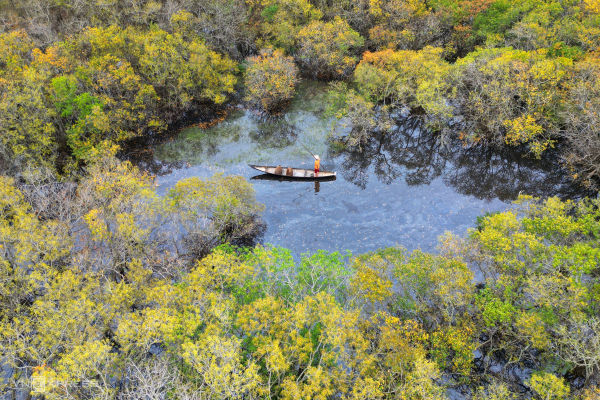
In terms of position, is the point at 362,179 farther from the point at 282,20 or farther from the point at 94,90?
the point at 94,90

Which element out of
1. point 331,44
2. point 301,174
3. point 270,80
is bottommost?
point 301,174

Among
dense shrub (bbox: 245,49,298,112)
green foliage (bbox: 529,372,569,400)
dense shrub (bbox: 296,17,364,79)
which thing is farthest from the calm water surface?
green foliage (bbox: 529,372,569,400)

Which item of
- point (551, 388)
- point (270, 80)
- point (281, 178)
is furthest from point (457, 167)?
point (551, 388)

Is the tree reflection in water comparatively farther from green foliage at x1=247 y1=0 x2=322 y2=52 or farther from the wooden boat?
green foliage at x1=247 y1=0 x2=322 y2=52

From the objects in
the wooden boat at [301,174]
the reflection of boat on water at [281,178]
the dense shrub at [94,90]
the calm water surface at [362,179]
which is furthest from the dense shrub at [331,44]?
the reflection of boat on water at [281,178]

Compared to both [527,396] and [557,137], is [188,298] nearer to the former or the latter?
[527,396]

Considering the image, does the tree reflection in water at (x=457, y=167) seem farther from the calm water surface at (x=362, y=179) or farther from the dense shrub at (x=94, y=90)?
the dense shrub at (x=94, y=90)
